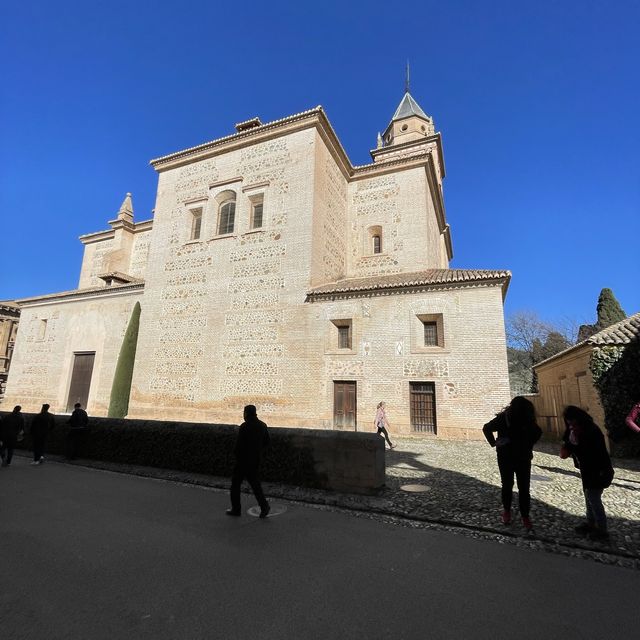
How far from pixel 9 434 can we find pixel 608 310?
34.7 meters

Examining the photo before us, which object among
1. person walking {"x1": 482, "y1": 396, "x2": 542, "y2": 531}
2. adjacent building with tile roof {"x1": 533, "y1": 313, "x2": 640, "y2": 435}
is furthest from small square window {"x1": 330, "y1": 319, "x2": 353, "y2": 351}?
person walking {"x1": 482, "y1": 396, "x2": 542, "y2": 531}

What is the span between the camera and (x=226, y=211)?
20.2 m

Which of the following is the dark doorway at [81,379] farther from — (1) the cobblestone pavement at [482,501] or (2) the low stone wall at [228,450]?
(1) the cobblestone pavement at [482,501]

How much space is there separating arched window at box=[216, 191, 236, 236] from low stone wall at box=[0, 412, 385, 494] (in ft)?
41.5

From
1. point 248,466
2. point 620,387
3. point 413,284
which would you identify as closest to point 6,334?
point 413,284

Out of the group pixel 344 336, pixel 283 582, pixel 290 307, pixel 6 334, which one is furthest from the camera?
pixel 6 334

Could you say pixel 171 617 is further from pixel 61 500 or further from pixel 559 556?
pixel 61 500

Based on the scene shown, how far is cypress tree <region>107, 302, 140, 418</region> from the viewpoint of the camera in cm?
1892

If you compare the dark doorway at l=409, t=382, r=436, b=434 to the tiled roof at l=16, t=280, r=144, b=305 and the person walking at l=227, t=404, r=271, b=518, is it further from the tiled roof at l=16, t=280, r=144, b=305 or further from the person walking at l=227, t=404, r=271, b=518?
the tiled roof at l=16, t=280, r=144, b=305

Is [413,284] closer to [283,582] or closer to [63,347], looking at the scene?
[283,582]

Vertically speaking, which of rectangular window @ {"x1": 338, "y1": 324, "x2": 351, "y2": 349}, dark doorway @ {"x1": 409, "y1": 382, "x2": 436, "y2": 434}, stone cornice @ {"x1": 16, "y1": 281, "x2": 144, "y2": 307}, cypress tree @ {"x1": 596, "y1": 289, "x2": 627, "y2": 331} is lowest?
dark doorway @ {"x1": 409, "y1": 382, "x2": 436, "y2": 434}

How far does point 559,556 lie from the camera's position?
3.73 metres

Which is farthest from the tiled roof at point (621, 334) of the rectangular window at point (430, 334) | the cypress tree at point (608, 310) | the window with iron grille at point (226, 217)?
the cypress tree at point (608, 310)

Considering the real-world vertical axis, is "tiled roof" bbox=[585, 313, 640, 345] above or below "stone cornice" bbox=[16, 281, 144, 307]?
below
